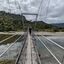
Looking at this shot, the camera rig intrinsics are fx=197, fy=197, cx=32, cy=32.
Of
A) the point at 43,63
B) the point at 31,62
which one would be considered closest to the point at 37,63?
the point at 31,62

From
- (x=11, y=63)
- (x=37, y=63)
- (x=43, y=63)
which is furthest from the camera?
(x=11, y=63)

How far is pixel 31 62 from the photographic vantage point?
9.66 metres

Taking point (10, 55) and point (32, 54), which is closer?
point (32, 54)

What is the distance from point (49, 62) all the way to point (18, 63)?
6.27ft

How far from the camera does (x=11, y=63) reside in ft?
37.1

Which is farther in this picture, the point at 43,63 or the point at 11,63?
the point at 11,63

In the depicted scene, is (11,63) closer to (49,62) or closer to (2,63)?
(2,63)

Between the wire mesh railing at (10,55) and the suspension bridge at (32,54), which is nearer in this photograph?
the suspension bridge at (32,54)

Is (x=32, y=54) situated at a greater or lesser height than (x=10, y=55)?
greater

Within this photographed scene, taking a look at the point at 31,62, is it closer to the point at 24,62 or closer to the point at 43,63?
the point at 24,62

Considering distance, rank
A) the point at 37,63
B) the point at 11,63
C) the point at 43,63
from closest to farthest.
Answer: the point at 37,63 < the point at 43,63 < the point at 11,63

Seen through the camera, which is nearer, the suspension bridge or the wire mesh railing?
the suspension bridge

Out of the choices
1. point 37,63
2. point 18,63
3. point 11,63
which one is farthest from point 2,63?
point 37,63

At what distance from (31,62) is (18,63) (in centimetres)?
64
